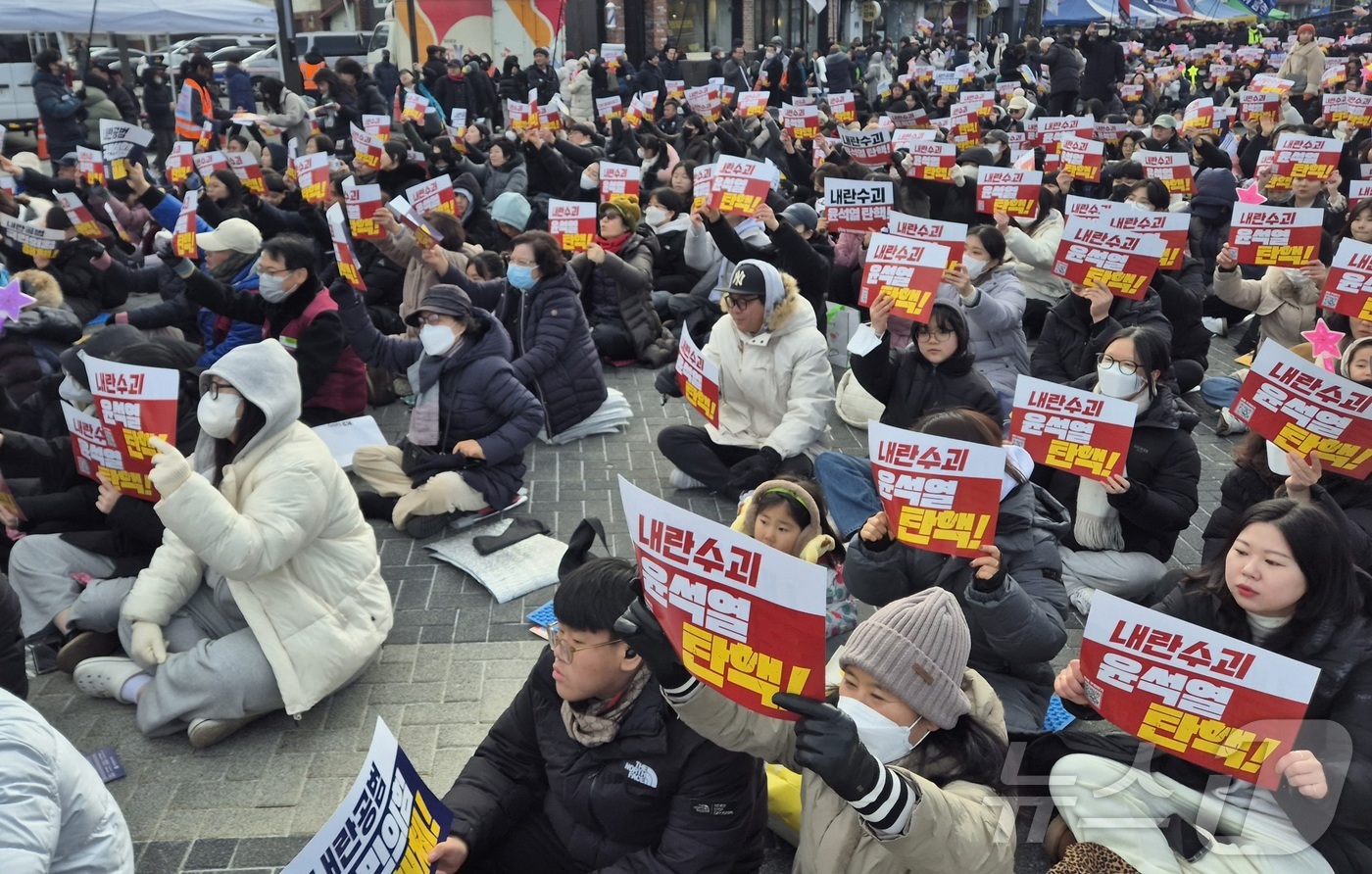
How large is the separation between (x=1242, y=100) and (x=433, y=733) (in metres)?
13.4

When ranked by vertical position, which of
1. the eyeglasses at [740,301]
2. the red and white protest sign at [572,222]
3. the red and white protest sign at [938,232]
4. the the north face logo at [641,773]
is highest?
the red and white protest sign at [938,232]

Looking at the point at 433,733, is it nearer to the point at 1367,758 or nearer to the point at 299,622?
the point at 299,622

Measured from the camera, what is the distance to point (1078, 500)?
17.2ft

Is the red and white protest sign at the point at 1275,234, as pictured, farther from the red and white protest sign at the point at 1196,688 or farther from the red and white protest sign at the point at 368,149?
the red and white protest sign at the point at 368,149

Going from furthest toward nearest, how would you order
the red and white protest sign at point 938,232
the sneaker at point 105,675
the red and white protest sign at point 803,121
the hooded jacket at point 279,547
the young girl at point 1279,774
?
the red and white protest sign at point 803,121 < the red and white protest sign at point 938,232 < the sneaker at point 105,675 < the hooded jacket at point 279,547 < the young girl at point 1279,774

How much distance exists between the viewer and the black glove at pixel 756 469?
6.23 m

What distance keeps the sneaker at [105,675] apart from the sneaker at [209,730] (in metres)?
0.44

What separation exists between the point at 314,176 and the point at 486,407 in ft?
13.9

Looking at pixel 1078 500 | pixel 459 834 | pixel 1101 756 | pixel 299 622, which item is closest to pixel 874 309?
pixel 1078 500

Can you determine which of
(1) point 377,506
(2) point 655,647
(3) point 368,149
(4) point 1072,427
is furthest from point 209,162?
(2) point 655,647

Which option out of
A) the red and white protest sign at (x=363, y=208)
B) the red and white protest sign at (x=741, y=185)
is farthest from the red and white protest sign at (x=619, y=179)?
the red and white protest sign at (x=363, y=208)

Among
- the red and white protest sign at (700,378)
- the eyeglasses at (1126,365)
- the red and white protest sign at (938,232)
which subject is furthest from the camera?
the red and white protest sign at (938,232)

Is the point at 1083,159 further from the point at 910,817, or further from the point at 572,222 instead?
the point at 910,817

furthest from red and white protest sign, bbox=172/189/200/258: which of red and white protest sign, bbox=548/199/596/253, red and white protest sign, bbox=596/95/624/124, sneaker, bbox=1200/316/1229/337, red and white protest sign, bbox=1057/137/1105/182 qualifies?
red and white protest sign, bbox=596/95/624/124
